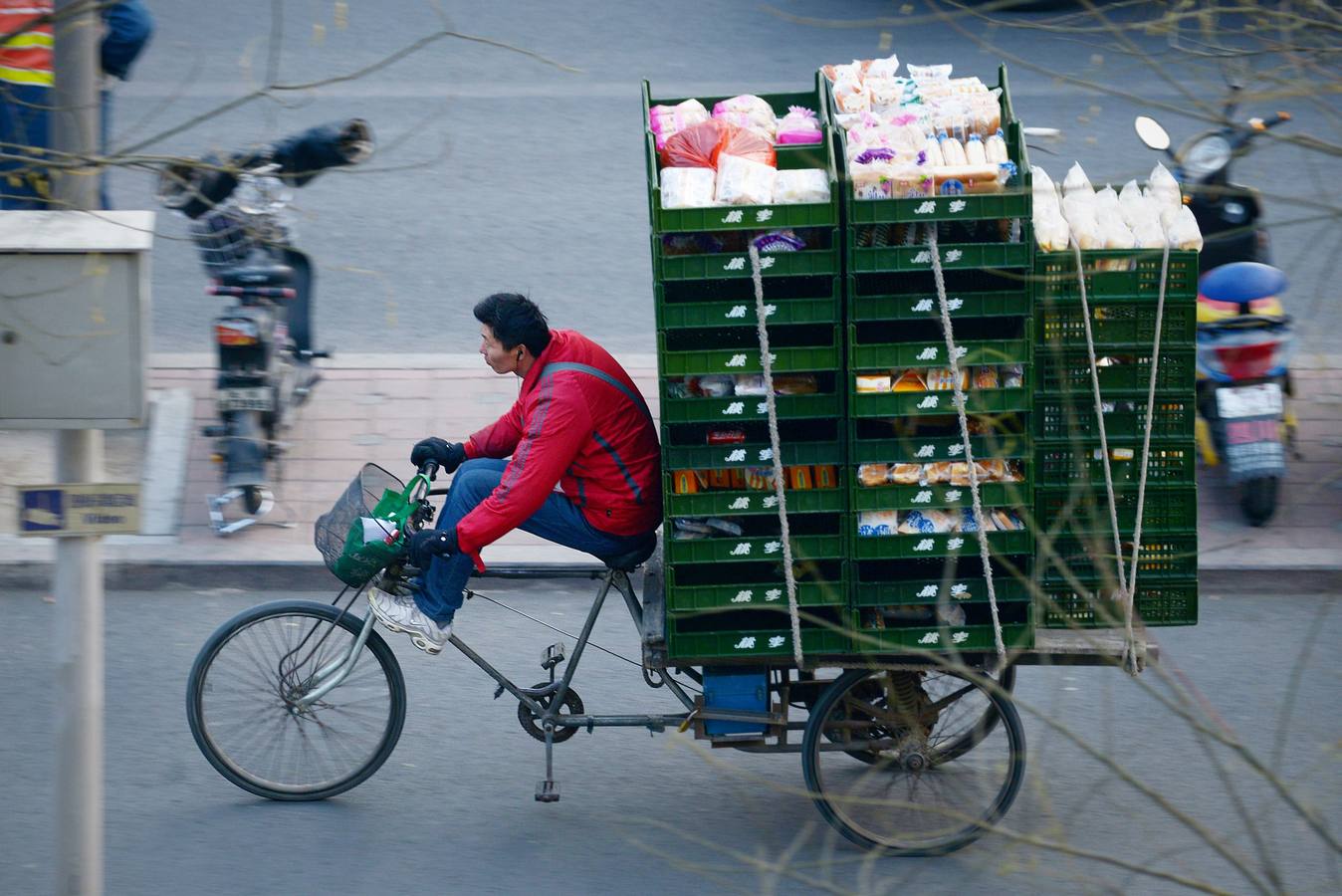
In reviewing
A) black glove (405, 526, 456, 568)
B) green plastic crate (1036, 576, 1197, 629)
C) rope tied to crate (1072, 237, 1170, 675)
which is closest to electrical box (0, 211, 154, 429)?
black glove (405, 526, 456, 568)

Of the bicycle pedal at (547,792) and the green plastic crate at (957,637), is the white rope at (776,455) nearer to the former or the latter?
the green plastic crate at (957,637)

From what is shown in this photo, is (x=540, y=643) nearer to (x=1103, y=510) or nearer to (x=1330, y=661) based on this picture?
(x=1103, y=510)

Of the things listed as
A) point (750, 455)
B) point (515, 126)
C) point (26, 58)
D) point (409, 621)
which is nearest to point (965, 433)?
point (750, 455)

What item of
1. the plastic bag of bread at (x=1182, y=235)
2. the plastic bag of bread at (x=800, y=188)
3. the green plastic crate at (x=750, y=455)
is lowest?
the green plastic crate at (x=750, y=455)

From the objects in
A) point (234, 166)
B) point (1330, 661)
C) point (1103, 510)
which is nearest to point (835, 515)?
point (1103, 510)

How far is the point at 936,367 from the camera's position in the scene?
4.41 metres

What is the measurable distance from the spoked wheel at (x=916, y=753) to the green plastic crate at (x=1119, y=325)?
109 cm

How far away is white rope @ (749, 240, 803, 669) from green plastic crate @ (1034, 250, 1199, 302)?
2.69 feet

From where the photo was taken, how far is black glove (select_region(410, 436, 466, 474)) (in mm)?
5285

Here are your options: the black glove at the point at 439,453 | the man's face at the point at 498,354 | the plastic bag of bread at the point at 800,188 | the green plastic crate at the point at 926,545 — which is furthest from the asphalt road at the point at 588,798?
the plastic bag of bread at the point at 800,188

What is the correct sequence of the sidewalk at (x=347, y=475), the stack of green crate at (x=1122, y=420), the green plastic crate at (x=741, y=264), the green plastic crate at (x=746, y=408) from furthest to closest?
the sidewalk at (x=347, y=475), the stack of green crate at (x=1122, y=420), the green plastic crate at (x=746, y=408), the green plastic crate at (x=741, y=264)

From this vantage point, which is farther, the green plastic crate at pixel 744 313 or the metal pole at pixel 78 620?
the green plastic crate at pixel 744 313

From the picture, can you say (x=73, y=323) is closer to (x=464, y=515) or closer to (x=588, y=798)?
(x=464, y=515)

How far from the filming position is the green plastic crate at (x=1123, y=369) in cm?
458
